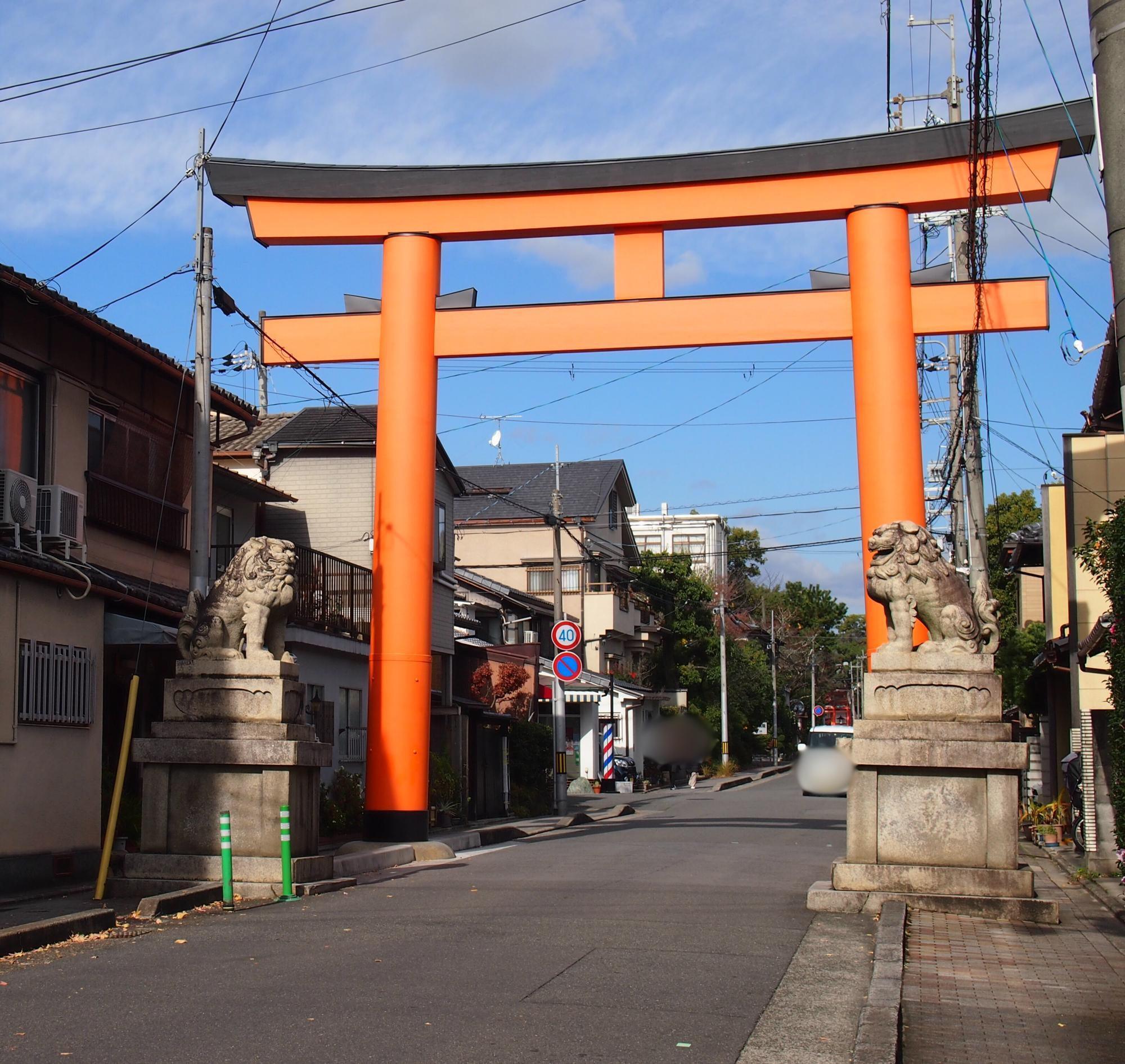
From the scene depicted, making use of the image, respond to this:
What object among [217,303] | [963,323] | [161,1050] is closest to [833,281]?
[963,323]

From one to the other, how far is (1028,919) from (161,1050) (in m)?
7.08

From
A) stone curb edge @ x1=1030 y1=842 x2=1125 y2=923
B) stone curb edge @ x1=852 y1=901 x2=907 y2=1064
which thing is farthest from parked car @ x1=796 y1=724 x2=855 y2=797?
stone curb edge @ x1=1030 y1=842 x2=1125 y2=923

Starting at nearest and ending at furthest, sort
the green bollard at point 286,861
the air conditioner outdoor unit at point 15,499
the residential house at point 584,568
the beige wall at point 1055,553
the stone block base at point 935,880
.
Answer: the stone block base at point 935,880 → the green bollard at point 286,861 → the air conditioner outdoor unit at point 15,499 → the beige wall at point 1055,553 → the residential house at point 584,568

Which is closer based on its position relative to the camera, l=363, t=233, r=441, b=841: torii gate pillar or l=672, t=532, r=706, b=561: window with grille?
l=363, t=233, r=441, b=841: torii gate pillar

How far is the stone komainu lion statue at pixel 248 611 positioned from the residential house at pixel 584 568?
32.1 meters

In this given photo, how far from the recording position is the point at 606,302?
52.1 ft

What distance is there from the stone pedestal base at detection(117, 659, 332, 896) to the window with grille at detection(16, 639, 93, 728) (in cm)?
242

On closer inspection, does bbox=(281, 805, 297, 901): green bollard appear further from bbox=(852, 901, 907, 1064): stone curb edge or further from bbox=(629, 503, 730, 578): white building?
bbox=(629, 503, 730, 578): white building

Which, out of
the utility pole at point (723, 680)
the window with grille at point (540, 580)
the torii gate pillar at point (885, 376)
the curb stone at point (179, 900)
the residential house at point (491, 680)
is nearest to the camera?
the curb stone at point (179, 900)

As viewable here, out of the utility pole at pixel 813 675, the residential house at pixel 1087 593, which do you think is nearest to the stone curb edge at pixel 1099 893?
the residential house at pixel 1087 593

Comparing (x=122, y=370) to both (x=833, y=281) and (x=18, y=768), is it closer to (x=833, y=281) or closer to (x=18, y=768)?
(x=18, y=768)

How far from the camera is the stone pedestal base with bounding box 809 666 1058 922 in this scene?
1037 centimetres

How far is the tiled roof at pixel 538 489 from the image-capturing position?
50000 millimetres

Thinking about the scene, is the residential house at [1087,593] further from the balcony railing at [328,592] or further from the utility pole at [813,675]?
the utility pole at [813,675]
